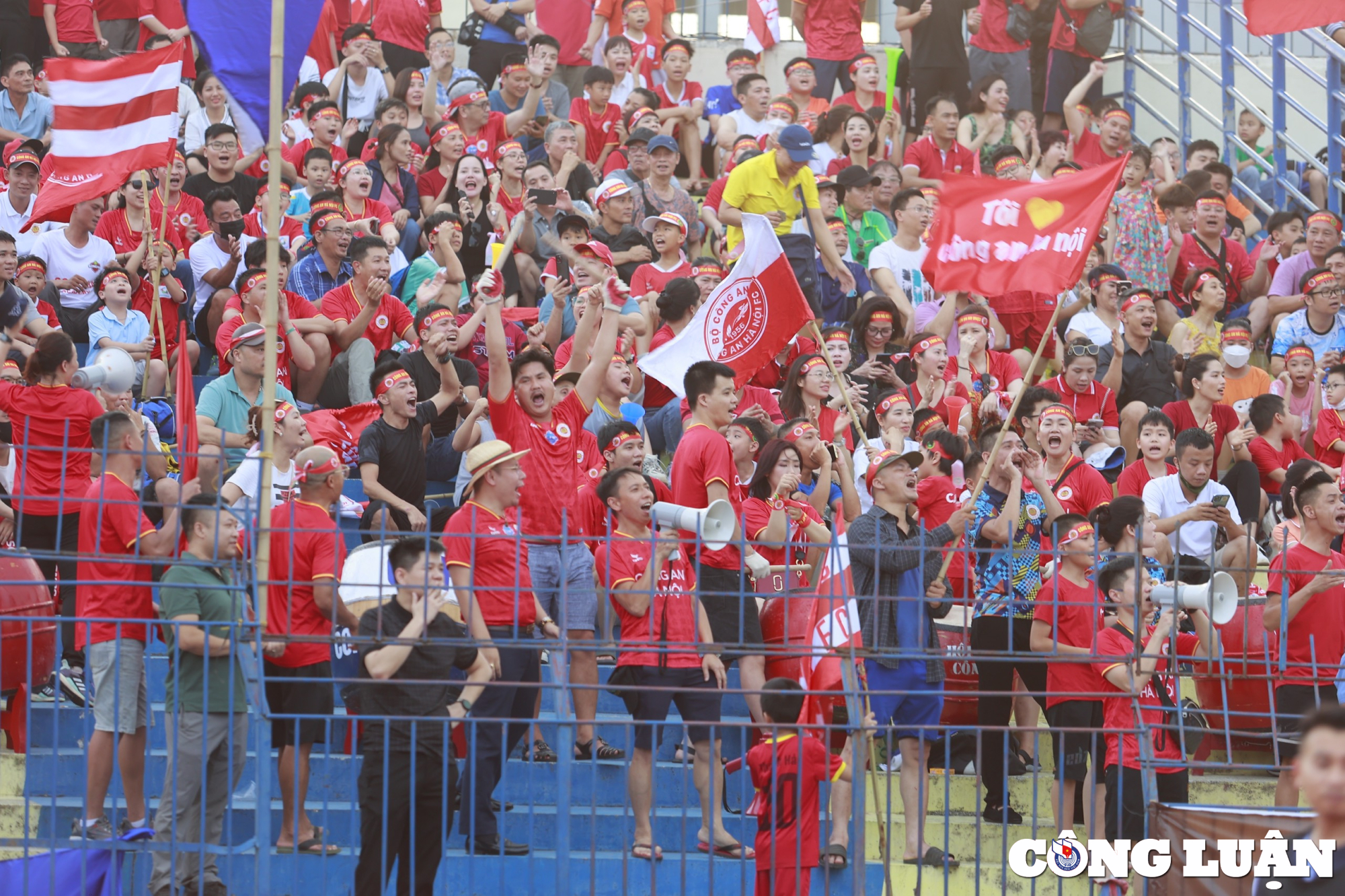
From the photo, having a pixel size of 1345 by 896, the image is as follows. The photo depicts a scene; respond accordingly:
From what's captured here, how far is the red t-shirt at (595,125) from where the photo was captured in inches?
666

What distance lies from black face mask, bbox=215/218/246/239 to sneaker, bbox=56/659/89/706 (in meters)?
4.31

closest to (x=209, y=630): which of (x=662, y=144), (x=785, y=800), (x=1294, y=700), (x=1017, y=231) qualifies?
(x=785, y=800)

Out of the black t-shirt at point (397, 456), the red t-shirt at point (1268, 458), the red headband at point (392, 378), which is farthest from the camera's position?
the red t-shirt at point (1268, 458)

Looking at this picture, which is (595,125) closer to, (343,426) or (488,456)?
(343,426)

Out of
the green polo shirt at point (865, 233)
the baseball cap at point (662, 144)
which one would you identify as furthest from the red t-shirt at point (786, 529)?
the green polo shirt at point (865, 233)

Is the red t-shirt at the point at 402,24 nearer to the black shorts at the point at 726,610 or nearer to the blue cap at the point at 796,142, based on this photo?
the blue cap at the point at 796,142

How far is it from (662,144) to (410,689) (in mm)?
8107

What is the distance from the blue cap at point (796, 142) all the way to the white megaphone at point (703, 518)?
227 inches

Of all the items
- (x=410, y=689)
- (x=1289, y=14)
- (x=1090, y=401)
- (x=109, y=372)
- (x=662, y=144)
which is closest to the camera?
(x=410, y=689)

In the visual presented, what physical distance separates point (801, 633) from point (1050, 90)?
449 inches

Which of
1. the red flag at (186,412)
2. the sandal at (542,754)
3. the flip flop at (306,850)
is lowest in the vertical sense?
the flip flop at (306,850)

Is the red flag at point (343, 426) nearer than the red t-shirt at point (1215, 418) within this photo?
Yes

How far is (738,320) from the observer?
10305 mm

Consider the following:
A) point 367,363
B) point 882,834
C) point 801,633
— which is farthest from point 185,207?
point 882,834
